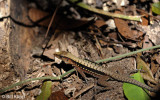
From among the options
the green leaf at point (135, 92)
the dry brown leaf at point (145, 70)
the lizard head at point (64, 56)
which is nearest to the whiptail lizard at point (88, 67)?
the lizard head at point (64, 56)

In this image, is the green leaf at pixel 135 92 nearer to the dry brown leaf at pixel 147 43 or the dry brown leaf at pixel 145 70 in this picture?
the dry brown leaf at pixel 145 70

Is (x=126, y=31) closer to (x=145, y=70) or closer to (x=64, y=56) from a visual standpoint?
(x=145, y=70)

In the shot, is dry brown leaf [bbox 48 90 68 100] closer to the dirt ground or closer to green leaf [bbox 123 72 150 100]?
the dirt ground

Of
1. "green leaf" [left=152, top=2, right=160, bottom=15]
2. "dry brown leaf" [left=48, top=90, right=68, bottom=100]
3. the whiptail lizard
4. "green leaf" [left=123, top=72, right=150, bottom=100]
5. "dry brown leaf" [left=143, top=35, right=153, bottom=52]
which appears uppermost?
"green leaf" [left=152, top=2, right=160, bottom=15]

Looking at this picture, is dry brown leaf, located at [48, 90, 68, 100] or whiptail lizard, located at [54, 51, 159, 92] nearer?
dry brown leaf, located at [48, 90, 68, 100]

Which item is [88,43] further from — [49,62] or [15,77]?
[15,77]

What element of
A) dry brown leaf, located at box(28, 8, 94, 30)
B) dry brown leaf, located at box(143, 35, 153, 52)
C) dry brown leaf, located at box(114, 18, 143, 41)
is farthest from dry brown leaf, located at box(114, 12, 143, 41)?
dry brown leaf, located at box(28, 8, 94, 30)
